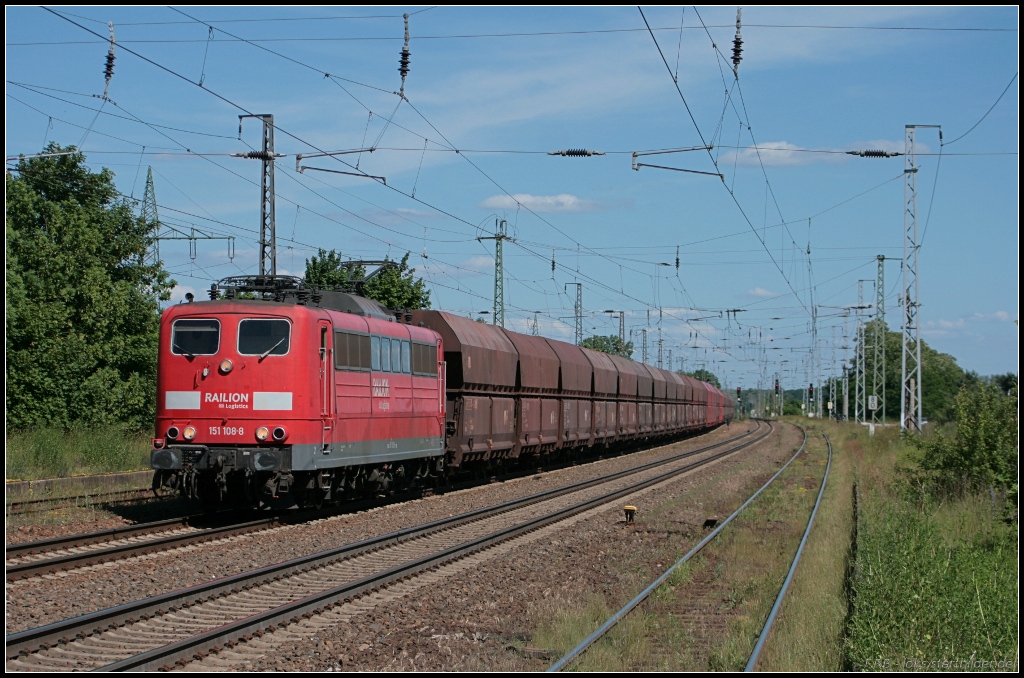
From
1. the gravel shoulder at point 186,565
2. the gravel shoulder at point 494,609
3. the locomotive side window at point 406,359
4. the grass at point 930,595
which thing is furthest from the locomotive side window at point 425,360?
the grass at point 930,595

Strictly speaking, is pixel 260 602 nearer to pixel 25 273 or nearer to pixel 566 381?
pixel 25 273

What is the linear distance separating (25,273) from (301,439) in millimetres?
14904

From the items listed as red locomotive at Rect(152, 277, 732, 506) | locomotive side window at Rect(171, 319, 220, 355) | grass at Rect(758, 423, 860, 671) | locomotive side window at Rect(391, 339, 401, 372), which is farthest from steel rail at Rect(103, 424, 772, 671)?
locomotive side window at Rect(171, 319, 220, 355)

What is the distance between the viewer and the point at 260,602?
11195mm

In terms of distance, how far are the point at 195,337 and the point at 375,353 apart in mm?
3752

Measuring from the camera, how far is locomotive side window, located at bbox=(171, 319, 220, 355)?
16859mm

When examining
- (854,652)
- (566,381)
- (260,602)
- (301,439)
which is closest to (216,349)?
(301,439)

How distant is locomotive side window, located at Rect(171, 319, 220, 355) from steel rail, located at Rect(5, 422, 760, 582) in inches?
111

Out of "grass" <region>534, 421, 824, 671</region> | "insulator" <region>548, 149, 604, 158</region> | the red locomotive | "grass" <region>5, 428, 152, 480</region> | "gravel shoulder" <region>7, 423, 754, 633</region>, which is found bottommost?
"grass" <region>534, 421, 824, 671</region>

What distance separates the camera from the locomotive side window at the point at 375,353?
19.4m

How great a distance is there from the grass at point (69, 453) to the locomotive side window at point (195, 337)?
256 inches

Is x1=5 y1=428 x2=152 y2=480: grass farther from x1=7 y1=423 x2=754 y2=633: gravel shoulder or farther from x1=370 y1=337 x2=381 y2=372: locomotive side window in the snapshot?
x1=370 y1=337 x2=381 y2=372: locomotive side window

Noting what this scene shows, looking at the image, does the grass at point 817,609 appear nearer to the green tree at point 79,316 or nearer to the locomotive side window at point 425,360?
the locomotive side window at point 425,360

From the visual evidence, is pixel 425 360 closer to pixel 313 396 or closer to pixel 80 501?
pixel 313 396
